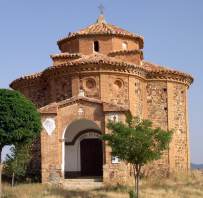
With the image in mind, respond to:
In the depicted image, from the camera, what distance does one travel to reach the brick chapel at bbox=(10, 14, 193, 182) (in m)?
22.9

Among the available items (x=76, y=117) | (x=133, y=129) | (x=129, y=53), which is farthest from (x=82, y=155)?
(x=133, y=129)

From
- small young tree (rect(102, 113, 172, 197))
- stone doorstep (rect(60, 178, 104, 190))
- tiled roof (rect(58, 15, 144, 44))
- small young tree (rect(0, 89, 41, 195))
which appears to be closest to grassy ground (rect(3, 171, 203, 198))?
stone doorstep (rect(60, 178, 104, 190))

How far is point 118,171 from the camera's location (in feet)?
73.0

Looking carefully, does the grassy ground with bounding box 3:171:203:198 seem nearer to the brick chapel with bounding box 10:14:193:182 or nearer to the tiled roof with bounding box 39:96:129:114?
the brick chapel with bounding box 10:14:193:182

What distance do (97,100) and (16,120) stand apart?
5.20 metres

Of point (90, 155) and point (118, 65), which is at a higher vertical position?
point (118, 65)

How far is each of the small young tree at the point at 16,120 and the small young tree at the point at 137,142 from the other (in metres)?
3.18

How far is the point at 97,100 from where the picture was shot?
2306cm

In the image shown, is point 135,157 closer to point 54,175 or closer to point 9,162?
point 54,175

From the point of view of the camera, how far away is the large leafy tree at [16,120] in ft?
62.1

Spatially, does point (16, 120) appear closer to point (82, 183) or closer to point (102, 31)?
point (82, 183)

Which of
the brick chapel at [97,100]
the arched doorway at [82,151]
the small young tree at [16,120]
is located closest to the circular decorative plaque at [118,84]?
the brick chapel at [97,100]

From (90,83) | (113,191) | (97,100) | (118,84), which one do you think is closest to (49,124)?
(97,100)

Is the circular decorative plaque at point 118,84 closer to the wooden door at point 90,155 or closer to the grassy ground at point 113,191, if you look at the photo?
the wooden door at point 90,155
